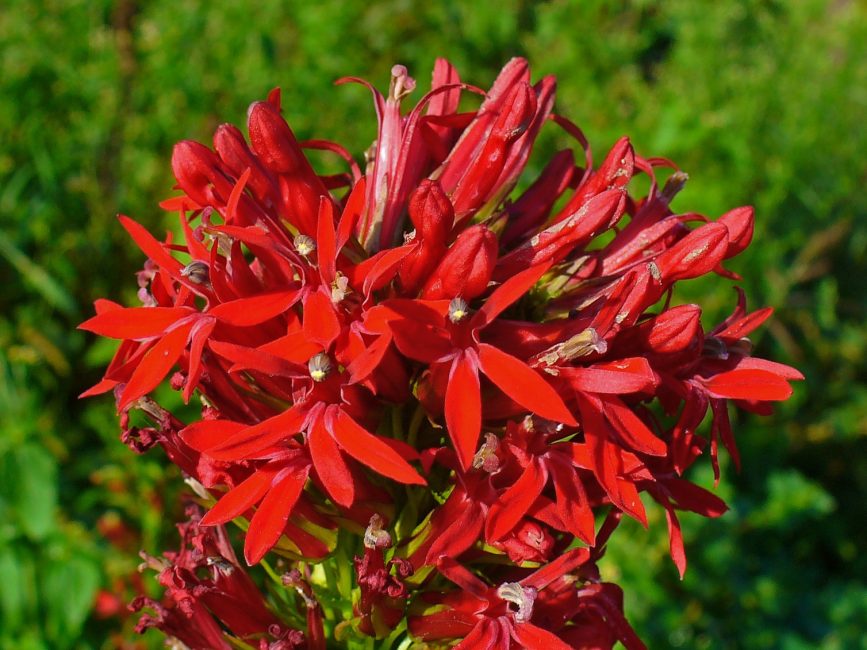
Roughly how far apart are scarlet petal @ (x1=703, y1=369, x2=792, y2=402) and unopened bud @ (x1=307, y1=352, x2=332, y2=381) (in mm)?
557

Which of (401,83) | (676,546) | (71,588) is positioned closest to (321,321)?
(401,83)

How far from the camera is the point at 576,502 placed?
1.16m

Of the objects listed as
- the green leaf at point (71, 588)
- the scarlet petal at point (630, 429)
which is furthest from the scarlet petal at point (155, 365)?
the green leaf at point (71, 588)

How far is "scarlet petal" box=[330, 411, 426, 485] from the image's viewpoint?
104 cm

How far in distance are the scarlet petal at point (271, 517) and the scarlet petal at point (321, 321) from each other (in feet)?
0.62

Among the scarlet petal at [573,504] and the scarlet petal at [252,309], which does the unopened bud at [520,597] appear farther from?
the scarlet petal at [252,309]

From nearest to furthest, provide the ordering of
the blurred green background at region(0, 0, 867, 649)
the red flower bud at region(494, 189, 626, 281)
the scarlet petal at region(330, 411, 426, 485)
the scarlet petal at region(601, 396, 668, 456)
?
the scarlet petal at region(330, 411, 426, 485) < the scarlet petal at region(601, 396, 668, 456) < the red flower bud at region(494, 189, 626, 281) < the blurred green background at region(0, 0, 867, 649)

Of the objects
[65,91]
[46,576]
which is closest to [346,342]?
[46,576]

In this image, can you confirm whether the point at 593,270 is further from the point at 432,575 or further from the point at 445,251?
the point at 432,575

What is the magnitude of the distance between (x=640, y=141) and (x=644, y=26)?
1585mm

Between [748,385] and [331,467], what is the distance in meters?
0.61

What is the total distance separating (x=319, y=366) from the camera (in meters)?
1.12

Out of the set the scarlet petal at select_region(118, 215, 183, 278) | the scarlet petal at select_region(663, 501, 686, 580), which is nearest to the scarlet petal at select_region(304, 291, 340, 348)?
the scarlet petal at select_region(118, 215, 183, 278)

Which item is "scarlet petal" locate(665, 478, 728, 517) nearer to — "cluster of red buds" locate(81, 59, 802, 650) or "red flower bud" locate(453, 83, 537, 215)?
"cluster of red buds" locate(81, 59, 802, 650)
